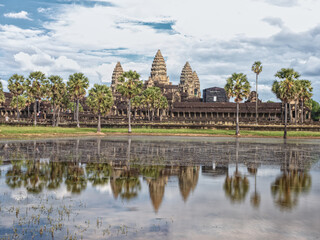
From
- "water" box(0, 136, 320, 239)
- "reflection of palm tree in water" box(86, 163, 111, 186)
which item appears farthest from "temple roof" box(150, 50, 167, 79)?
"water" box(0, 136, 320, 239)

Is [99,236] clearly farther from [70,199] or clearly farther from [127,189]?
[127,189]

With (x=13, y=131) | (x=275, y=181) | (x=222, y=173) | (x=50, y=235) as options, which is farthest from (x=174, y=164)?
(x=13, y=131)

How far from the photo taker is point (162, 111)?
136 m

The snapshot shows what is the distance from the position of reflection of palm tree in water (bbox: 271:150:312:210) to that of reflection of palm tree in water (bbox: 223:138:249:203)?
1315 mm

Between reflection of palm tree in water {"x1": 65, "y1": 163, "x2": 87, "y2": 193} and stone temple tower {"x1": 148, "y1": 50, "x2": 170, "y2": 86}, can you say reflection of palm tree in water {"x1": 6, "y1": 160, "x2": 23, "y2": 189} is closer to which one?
reflection of palm tree in water {"x1": 65, "y1": 163, "x2": 87, "y2": 193}

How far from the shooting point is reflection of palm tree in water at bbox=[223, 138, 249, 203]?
15.4 meters

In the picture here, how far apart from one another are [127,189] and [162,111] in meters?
Result: 120

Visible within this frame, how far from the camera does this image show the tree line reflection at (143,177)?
626 inches

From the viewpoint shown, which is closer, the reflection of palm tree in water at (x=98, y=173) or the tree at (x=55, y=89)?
the reflection of palm tree in water at (x=98, y=173)

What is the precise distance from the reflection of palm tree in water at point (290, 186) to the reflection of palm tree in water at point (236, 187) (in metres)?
1.32

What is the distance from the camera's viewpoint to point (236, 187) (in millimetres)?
17703

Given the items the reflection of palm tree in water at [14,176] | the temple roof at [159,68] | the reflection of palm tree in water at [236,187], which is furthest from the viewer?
the temple roof at [159,68]

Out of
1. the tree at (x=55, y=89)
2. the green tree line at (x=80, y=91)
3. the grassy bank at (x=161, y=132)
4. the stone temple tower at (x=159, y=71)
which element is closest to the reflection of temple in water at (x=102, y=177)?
the grassy bank at (x=161, y=132)

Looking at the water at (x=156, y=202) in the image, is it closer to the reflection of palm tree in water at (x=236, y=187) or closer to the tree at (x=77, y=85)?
the reflection of palm tree in water at (x=236, y=187)
